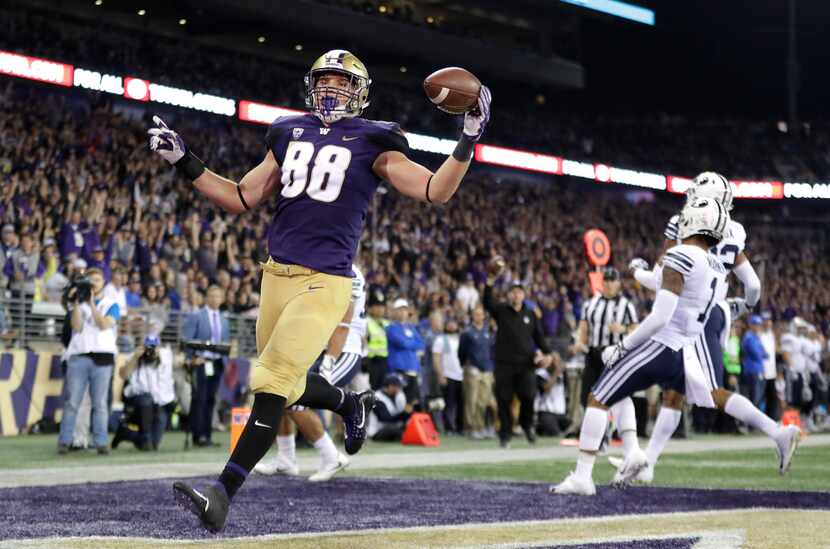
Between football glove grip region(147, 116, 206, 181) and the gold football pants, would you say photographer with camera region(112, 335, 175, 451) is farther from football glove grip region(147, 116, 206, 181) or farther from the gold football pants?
the gold football pants

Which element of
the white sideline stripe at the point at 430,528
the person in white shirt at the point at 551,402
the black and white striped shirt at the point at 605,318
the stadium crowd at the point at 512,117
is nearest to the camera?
the white sideline stripe at the point at 430,528

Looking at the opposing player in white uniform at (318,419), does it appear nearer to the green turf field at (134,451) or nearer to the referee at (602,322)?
the green turf field at (134,451)

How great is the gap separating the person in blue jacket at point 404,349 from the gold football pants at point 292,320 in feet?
33.5

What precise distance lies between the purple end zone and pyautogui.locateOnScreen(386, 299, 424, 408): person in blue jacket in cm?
683

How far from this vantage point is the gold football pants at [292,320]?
16.7 ft

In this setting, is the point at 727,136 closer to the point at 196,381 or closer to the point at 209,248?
the point at 209,248

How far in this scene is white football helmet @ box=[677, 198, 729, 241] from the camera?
309 inches

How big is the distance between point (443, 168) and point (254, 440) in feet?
4.64

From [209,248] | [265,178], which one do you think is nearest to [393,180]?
[265,178]

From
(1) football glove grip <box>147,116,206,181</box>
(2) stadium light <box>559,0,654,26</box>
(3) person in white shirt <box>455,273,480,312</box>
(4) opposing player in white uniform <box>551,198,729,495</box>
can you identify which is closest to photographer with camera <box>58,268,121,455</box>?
(4) opposing player in white uniform <box>551,198,729,495</box>

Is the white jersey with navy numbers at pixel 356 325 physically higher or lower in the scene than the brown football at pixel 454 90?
lower

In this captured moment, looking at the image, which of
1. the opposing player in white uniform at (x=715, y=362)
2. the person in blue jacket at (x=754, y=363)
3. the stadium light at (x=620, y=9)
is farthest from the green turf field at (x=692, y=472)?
the stadium light at (x=620, y=9)

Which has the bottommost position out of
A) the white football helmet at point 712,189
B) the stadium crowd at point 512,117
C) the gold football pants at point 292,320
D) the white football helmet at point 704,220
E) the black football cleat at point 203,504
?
the black football cleat at point 203,504

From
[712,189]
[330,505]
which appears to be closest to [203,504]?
[330,505]
